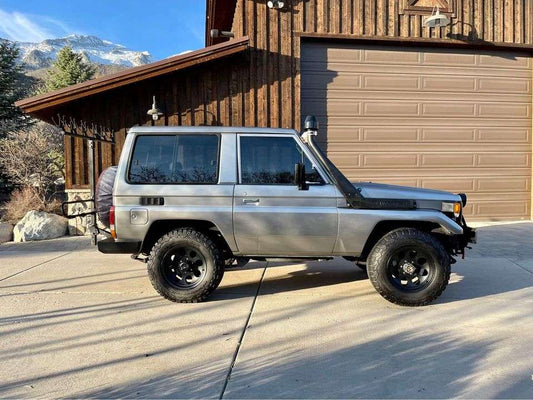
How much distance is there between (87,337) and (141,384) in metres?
1.09

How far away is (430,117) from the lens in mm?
10039

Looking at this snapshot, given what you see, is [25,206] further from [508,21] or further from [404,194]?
[508,21]

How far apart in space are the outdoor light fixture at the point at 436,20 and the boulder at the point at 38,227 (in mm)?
9593

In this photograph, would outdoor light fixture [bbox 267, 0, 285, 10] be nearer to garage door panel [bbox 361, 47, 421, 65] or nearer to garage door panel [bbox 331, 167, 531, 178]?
garage door panel [bbox 361, 47, 421, 65]

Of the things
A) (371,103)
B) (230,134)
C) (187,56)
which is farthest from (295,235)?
(371,103)

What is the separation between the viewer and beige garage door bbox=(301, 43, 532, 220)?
9.73 m

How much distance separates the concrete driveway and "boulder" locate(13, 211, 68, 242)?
10.1 feet

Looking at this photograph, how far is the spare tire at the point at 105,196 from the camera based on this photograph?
475 cm

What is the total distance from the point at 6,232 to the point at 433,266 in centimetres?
870

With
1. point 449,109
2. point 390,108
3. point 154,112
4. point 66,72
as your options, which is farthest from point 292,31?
point 66,72

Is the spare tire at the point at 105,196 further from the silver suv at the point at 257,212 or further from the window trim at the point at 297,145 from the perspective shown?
the window trim at the point at 297,145

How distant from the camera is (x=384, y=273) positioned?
172 inches

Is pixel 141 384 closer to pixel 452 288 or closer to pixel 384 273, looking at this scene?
pixel 384 273

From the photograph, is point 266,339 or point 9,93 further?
point 9,93
